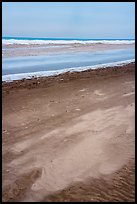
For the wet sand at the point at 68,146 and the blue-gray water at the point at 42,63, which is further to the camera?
the blue-gray water at the point at 42,63

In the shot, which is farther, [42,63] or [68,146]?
[42,63]

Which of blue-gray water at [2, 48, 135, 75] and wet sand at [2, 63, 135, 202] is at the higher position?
blue-gray water at [2, 48, 135, 75]

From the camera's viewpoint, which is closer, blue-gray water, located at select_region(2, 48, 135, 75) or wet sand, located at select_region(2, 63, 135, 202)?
wet sand, located at select_region(2, 63, 135, 202)

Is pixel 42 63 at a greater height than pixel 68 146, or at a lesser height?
greater

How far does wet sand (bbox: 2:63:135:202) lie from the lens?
13.0ft

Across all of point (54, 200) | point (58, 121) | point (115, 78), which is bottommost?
point (54, 200)

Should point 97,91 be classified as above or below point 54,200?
above

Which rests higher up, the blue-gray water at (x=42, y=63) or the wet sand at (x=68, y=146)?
the blue-gray water at (x=42, y=63)

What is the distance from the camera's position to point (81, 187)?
3979mm

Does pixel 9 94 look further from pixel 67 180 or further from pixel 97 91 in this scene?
pixel 67 180

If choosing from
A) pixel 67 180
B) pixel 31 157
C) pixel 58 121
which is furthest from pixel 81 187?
pixel 58 121

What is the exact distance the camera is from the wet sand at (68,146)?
3951mm

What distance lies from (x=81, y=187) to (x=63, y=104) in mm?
4412

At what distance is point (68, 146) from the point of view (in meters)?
5.31
